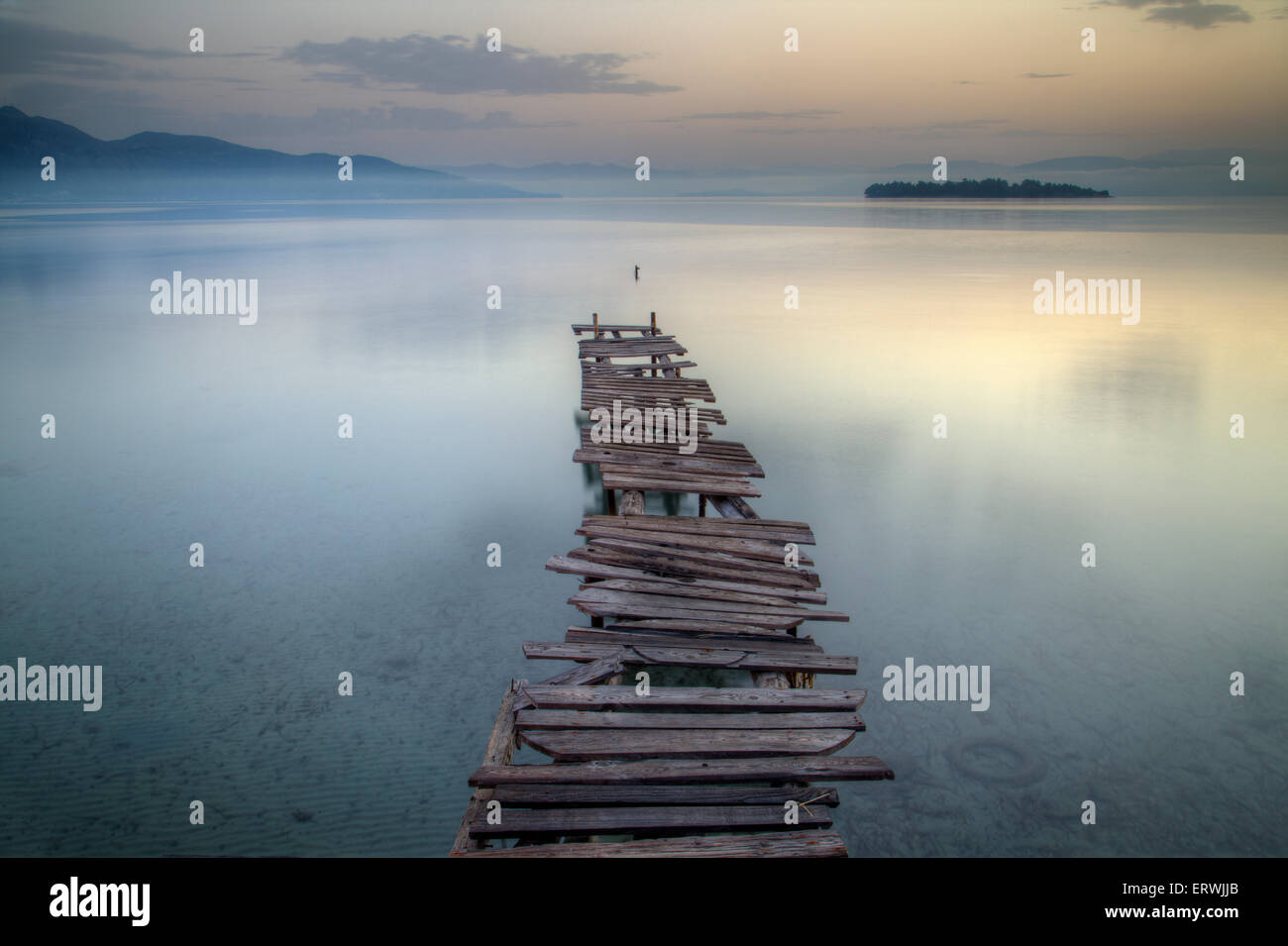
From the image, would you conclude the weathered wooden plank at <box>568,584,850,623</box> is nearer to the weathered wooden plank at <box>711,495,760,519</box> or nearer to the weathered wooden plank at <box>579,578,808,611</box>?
the weathered wooden plank at <box>579,578,808,611</box>

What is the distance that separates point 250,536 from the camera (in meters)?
11.1

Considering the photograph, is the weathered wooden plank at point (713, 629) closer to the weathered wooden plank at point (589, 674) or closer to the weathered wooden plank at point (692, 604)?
the weathered wooden plank at point (692, 604)

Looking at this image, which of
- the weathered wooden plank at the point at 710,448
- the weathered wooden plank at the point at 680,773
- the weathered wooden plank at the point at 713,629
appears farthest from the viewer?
the weathered wooden plank at the point at 710,448

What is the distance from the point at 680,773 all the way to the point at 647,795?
0.30 metres

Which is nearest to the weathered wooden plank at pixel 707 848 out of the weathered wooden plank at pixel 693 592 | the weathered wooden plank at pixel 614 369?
the weathered wooden plank at pixel 693 592

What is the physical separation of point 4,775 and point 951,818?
6.85 m

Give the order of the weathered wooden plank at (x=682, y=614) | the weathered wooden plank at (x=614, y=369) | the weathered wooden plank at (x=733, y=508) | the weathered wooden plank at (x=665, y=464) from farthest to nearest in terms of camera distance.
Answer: the weathered wooden plank at (x=614, y=369) < the weathered wooden plank at (x=665, y=464) < the weathered wooden plank at (x=733, y=508) < the weathered wooden plank at (x=682, y=614)

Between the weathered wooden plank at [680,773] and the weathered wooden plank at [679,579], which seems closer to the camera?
the weathered wooden plank at [680,773]

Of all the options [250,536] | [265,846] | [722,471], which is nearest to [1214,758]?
[722,471]

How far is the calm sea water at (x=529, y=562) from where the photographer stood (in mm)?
6461

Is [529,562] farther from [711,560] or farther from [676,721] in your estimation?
[676,721]

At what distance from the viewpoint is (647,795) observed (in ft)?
17.6

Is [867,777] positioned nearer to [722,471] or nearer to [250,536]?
[722,471]

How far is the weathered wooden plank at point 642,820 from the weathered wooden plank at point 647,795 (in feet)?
0.15
